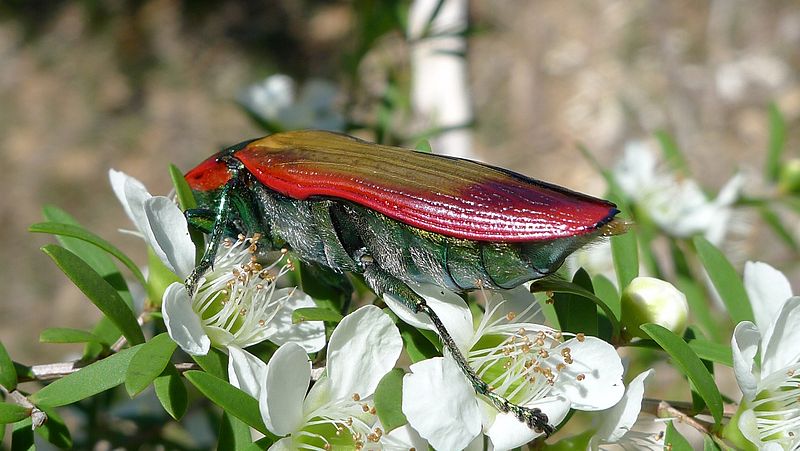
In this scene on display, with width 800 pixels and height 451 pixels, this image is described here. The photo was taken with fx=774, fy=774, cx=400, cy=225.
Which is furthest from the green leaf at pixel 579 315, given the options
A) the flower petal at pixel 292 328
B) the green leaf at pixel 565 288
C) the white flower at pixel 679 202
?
the white flower at pixel 679 202

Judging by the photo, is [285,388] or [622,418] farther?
[622,418]

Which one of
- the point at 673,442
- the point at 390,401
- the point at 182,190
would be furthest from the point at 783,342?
the point at 182,190

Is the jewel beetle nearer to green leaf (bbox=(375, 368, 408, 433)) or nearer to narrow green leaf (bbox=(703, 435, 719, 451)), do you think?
green leaf (bbox=(375, 368, 408, 433))

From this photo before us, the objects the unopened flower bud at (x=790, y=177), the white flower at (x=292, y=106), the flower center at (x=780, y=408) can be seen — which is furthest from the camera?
the white flower at (x=292, y=106)

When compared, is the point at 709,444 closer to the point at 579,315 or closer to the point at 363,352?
the point at 579,315

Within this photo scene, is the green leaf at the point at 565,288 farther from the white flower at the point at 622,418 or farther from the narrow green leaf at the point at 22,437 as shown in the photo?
the narrow green leaf at the point at 22,437
